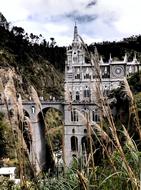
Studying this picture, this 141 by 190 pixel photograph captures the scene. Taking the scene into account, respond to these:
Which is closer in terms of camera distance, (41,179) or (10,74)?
(10,74)

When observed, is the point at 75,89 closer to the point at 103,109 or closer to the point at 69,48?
the point at 69,48

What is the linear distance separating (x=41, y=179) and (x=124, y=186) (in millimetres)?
1121

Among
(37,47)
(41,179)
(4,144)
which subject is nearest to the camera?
(41,179)

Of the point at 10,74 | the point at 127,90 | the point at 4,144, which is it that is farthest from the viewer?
the point at 4,144

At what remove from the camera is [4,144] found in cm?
2928

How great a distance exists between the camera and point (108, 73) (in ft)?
127

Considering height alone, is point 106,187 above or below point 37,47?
below

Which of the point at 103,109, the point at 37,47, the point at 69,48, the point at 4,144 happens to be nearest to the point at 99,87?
the point at 103,109

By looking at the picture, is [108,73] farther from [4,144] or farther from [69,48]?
[4,144]

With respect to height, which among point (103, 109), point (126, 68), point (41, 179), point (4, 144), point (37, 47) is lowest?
point (4, 144)

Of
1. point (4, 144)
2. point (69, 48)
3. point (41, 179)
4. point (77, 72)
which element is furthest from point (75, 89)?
point (41, 179)

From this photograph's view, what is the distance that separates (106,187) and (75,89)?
35.2 meters

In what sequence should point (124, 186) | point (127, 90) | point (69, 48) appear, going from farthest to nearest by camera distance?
point (69, 48)
point (124, 186)
point (127, 90)

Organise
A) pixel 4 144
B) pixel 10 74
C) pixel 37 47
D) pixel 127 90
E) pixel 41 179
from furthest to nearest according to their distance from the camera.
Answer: pixel 37 47 < pixel 4 144 < pixel 41 179 < pixel 10 74 < pixel 127 90
